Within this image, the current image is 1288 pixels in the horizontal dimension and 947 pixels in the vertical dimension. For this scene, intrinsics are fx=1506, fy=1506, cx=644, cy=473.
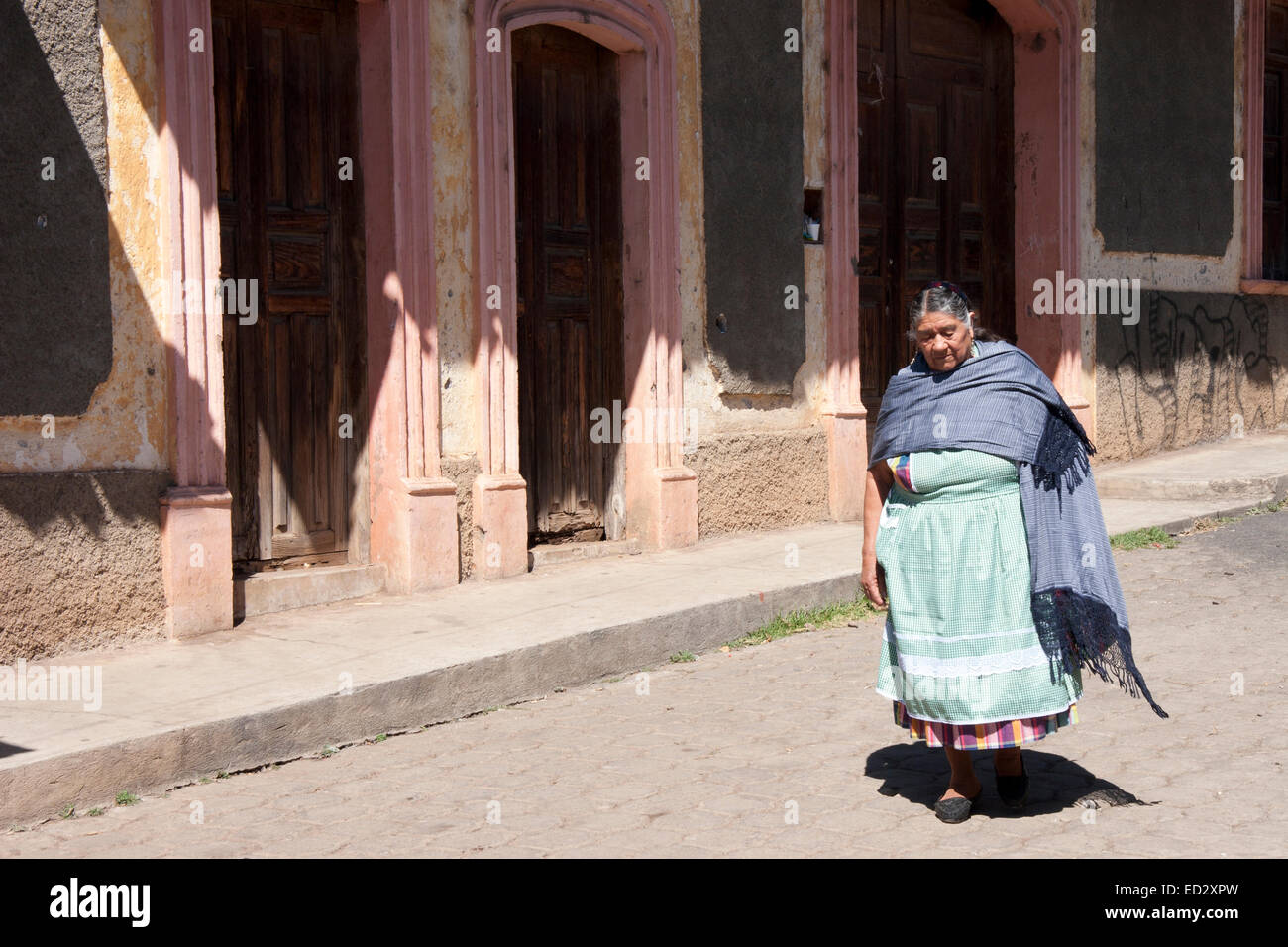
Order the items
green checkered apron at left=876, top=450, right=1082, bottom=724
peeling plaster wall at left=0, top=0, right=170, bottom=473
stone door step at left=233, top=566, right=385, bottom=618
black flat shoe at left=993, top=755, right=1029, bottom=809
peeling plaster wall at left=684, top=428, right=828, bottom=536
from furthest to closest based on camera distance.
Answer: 1. peeling plaster wall at left=684, top=428, right=828, bottom=536
2. stone door step at left=233, top=566, right=385, bottom=618
3. peeling plaster wall at left=0, top=0, right=170, bottom=473
4. black flat shoe at left=993, top=755, right=1029, bottom=809
5. green checkered apron at left=876, top=450, right=1082, bottom=724

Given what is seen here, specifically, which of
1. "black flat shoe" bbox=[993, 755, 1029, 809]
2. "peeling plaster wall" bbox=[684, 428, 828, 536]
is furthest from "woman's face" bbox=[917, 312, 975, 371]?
"peeling plaster wall" bbox=[684, 428, 828, 536]

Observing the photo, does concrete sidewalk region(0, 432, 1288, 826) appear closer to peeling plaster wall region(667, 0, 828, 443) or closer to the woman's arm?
peeling plaster wall region(667, 0, 828, 443)

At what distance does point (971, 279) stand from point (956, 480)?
877 centimetres

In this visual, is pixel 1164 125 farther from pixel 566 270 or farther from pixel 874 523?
pixel 874 523

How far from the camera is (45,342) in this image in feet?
20.8

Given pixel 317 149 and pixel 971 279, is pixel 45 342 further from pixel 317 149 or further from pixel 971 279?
pixel 971 279

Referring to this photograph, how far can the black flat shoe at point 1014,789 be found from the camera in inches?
177

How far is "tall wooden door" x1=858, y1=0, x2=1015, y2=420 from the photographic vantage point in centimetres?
1164

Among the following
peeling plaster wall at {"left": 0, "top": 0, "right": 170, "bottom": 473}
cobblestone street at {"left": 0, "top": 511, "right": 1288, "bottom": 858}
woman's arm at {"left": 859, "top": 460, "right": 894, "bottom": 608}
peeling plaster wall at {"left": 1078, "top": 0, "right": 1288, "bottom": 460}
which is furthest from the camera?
peeling plaster wall at {"left": 1078, "top": 0, "right": 1288, "bottom": 460}

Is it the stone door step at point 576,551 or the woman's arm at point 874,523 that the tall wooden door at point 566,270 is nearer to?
the stone door step at point 576,551

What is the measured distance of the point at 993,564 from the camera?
444cm

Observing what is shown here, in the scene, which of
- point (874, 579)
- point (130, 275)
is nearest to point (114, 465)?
point (130, 275)

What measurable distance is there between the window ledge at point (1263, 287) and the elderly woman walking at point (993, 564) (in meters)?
11.1

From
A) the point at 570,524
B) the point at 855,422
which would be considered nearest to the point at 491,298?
the point at 570,524
